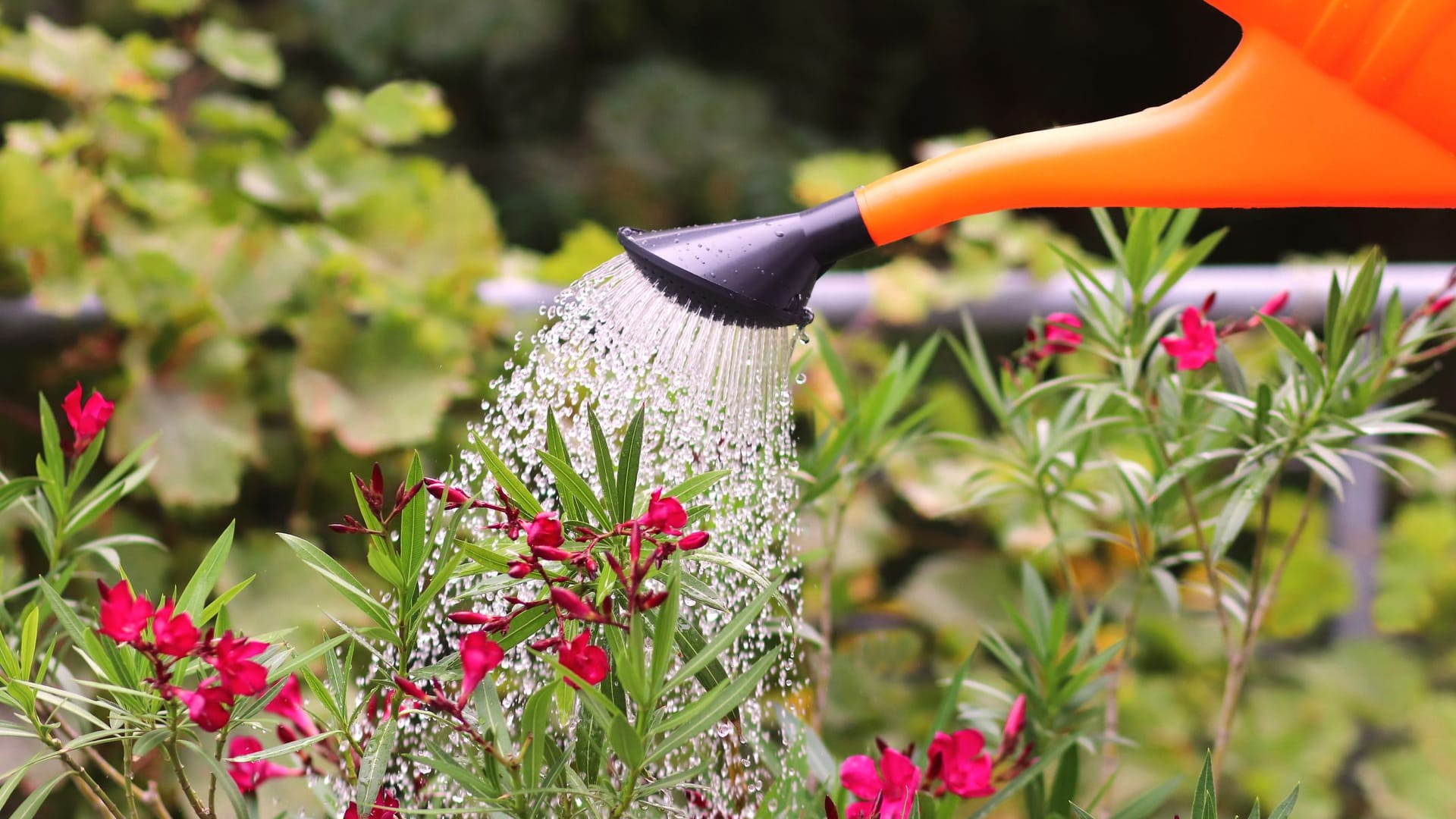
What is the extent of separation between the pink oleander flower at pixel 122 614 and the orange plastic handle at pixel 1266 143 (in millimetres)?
371

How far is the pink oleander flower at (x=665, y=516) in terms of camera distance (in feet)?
1.54

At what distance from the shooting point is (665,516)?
47 cm

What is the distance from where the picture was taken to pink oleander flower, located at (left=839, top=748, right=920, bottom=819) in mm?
543

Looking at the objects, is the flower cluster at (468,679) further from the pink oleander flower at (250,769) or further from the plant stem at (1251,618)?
the plant stem at (1251,618)

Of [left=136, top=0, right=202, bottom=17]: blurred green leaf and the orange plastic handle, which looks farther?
[left=136, top=0, right=202, bottom=17]: blurred green leaf

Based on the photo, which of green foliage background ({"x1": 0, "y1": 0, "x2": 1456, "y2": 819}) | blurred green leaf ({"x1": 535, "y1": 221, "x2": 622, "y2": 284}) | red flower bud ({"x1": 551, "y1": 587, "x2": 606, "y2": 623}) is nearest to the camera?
red flower bud ({"x1": 551, "y1": 587, "x2": 606, "y2": 623})

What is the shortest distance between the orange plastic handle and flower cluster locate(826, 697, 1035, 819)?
0.27 meters

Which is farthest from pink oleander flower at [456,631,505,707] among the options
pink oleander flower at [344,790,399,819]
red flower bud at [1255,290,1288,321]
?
red flower bud at [1255,290,1288,321]

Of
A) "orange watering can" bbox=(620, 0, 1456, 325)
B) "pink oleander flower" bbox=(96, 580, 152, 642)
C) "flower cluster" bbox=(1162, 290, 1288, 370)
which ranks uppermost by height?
"orange watering can" bbox=(620, 0, 1456, 325)

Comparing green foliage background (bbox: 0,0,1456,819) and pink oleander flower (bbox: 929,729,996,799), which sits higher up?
pink oleander flower (bbox: 929,729,996,799)

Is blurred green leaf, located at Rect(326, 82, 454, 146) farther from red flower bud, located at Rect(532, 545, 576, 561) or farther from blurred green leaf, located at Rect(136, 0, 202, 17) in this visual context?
red flower bud, located at Rect(532, 545, 576, 561)

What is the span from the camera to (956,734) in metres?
0.61

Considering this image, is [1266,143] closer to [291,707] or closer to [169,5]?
[291,707]

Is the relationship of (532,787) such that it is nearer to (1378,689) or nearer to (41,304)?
(41,304)
